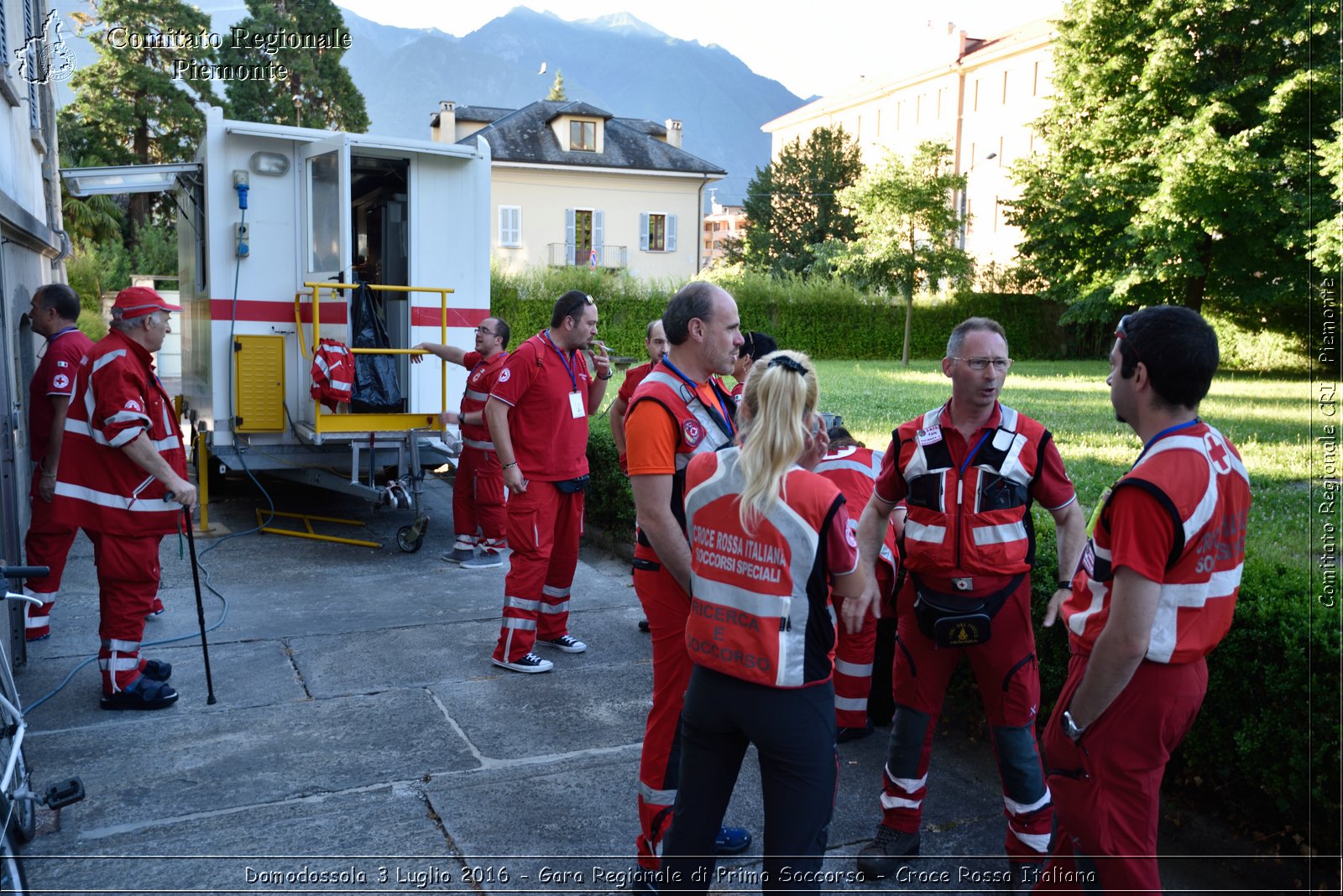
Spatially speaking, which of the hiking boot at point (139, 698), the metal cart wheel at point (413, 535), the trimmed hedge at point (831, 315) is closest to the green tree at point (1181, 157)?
the trimmed hedge at point (831, 315)

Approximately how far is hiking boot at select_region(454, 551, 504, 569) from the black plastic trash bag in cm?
163

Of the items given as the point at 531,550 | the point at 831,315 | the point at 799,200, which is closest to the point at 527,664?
the point at 531,550

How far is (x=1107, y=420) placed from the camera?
13.4 m

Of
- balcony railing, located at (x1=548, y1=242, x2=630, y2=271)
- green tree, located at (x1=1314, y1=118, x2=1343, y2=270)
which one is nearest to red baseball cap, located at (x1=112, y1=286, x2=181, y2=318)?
green tree, located at (x1=1314, y1=118, x2=1343, y2=270)

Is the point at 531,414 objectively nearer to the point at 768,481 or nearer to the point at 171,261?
the point at 768,481

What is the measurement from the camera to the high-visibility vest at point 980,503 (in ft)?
11.4

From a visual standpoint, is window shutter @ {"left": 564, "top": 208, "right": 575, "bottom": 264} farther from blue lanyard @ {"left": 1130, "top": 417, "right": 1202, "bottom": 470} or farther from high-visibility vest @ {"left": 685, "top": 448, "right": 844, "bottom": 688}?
blue lanyard @ {"left": 1130, "top": 417, "right": 1202, "bottom": 470}

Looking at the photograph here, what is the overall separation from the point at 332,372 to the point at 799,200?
4890 cm

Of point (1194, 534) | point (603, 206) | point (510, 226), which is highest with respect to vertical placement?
point (603, 206)

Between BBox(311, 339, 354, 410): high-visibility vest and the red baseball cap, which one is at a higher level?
the red baseball cap

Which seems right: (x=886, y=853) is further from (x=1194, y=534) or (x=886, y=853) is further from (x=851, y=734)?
(x=1194, y=534)

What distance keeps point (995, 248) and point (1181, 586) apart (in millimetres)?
53205

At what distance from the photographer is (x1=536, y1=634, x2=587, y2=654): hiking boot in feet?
20.0

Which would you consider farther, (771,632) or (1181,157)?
(1181,157)
